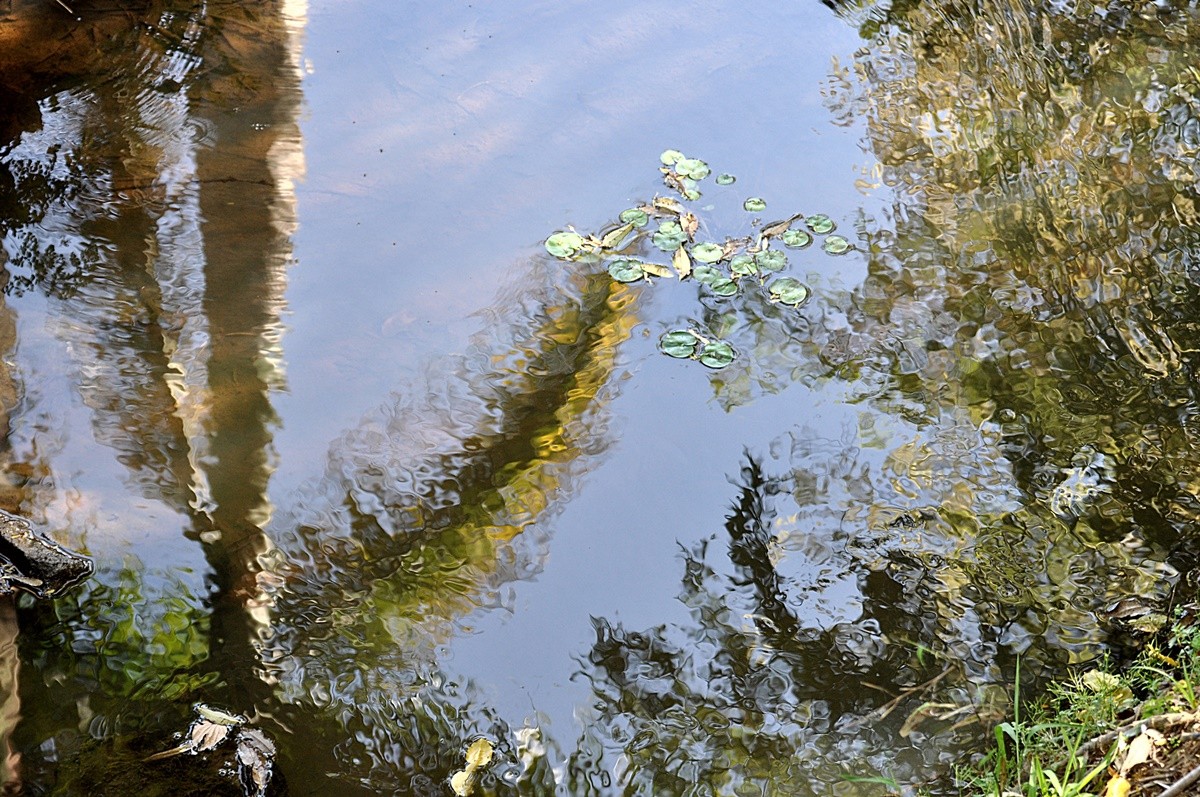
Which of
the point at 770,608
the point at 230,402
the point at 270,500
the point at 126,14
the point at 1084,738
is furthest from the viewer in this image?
the point at 126,14

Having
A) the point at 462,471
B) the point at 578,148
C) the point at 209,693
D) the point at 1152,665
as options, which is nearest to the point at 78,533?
the point at 209,693

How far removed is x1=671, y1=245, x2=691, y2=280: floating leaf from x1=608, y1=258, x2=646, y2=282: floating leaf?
0.38 feet

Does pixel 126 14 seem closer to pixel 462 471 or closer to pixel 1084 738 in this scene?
pixel 462 471

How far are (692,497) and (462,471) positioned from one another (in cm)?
66

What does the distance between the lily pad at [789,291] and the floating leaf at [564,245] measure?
27.2 inches

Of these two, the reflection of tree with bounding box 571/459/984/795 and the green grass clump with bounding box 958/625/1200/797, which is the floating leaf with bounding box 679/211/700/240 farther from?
the green grass clump with bounding box 958/625/1200/797

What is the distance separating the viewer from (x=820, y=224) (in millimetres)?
3395

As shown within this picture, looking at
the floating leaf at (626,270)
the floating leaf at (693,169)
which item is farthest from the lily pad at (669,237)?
the floating leaf at (693,169)

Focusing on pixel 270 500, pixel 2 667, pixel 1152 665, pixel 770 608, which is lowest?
pixel 2 667

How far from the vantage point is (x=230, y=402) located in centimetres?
287

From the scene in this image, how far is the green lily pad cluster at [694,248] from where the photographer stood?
128 inches

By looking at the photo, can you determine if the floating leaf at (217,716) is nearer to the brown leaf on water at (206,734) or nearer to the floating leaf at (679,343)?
the brown leaf on water at (206,734)

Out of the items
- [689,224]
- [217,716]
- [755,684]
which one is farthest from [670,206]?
[217,716]

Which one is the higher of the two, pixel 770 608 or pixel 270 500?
pixel 770 608
